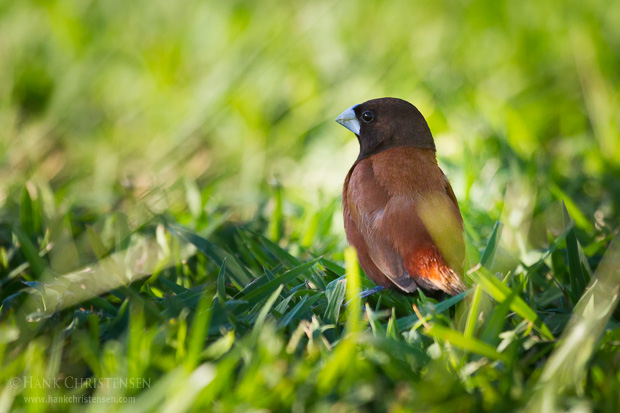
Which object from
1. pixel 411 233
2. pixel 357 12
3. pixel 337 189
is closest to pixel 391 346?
pixel 411 233

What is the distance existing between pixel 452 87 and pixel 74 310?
11.4ft

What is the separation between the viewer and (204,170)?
4289 mm

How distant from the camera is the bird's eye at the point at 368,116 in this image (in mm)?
2676

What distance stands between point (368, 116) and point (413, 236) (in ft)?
2.40

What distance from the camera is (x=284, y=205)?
11.4ft

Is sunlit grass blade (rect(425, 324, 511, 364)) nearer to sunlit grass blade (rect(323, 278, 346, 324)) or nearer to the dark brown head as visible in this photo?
sunlit grass blade (rect(323, 278, 346, 324))

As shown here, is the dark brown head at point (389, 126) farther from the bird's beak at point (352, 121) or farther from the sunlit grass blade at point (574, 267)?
the sunlit grass blade at point (574, 267)

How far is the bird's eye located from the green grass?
0.58m

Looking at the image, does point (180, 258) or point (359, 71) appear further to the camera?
point (359, 71)

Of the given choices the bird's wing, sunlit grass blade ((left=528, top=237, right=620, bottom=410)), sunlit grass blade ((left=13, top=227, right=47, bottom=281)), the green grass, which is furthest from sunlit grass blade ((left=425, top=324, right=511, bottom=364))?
sunlit grass blade ((left=13, top=227, right=47, bottom=281))

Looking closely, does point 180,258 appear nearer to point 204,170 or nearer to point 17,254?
point 17,254

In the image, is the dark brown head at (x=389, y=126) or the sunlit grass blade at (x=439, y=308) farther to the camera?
the dark brown head at (x=389, y=126)

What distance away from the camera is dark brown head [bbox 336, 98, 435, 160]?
8.38ft

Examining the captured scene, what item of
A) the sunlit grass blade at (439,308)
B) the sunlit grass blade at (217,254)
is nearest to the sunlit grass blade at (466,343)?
the sunlit grass blade at (439,308)
